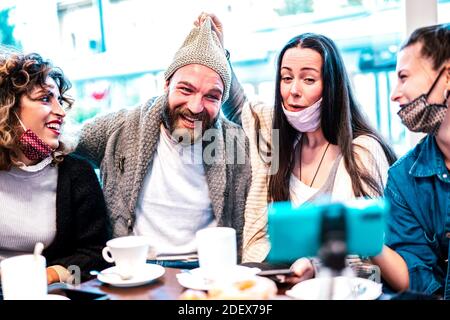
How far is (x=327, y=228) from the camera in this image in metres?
0.66

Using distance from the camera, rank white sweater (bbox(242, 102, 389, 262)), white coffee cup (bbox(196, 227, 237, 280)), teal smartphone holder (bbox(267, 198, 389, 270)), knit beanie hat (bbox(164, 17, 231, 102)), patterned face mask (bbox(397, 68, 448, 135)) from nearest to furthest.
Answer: teal smartphone holder (bbox(267, 198, 389, 270)) → white coffee cup (bbox(196, 227, 237, 280)) → patterned face mask (bbox(397, 68, 448, 135)) → white sweater (bbox(242, 102, 389, 262)) → knit beanie hat (bbox(164, 17, 231, 102))

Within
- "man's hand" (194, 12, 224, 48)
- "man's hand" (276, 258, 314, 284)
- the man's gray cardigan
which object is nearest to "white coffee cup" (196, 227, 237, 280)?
"man's hand" (276, 258, 314, 284)

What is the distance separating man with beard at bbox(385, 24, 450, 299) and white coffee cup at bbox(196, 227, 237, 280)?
0.45 metres

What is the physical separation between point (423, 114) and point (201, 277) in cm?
67

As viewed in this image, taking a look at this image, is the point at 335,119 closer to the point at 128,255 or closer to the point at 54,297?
the point at 128,255

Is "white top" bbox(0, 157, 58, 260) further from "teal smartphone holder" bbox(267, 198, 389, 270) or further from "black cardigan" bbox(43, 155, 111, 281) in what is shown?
"teal smartphone holder" bbox(267, 198, 389, 270)

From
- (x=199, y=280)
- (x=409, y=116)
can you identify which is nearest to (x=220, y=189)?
(x=199, y=280)

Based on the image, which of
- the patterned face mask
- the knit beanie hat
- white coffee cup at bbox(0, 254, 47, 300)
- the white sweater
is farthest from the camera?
the knit beanie hat

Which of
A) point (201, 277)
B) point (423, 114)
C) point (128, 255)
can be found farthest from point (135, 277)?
point (423, 114)

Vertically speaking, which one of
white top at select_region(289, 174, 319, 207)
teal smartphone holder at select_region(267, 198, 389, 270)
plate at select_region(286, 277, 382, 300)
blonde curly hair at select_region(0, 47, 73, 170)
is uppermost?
blonde curly hair at select_region(0, 47, 73, 170)

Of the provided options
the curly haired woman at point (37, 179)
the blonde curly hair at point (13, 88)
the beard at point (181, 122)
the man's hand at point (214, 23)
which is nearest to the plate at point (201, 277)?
the curly haired woman at point (37, 179)

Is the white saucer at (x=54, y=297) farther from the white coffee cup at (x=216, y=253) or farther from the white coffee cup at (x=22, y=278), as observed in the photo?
the white coffee cup at (x=216, y=253)

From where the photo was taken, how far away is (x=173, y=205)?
1645 millimetres

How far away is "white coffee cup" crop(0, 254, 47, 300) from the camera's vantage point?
98cm
